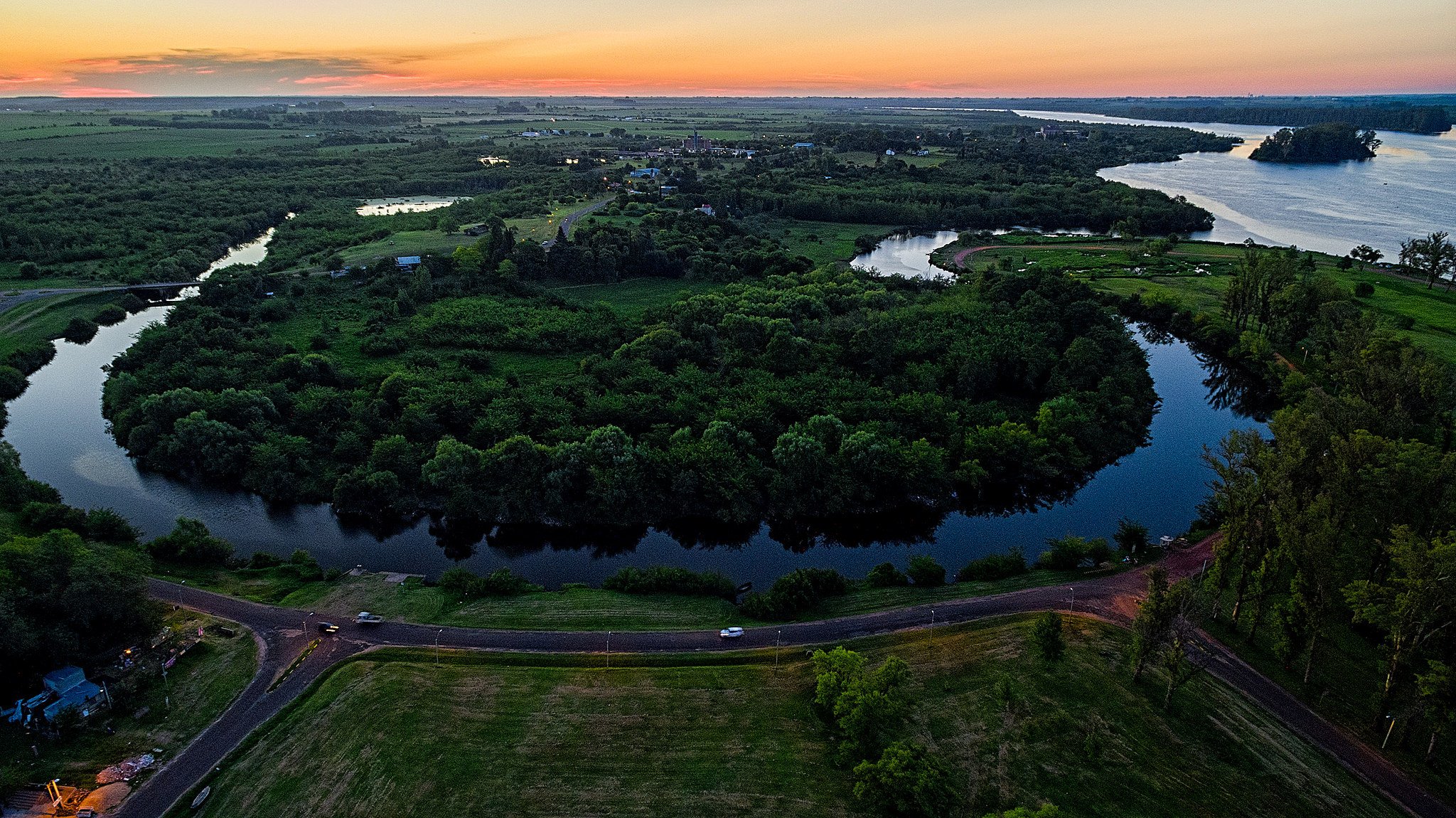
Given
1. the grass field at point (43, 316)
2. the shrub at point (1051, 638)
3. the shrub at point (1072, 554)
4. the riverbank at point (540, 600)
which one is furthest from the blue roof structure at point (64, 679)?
the grass field at point (43, 316)

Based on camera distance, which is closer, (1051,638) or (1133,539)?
(1051,638)

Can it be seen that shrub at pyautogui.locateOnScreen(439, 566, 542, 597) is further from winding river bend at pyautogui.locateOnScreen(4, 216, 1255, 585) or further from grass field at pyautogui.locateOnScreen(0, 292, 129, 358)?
grass field at pyautogui.locateOnScreen(0, 292, 129, 358)

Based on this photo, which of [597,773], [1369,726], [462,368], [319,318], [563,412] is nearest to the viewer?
[597,773]

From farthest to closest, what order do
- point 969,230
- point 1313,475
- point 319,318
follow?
point 969,230 < point 319,318 < point 1313,475

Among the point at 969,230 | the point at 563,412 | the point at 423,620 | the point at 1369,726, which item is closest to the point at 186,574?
the point at 423,620

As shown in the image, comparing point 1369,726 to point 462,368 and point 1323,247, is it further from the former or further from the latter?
point 1323,247

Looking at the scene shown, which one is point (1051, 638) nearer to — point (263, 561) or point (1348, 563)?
point (1348, 563)

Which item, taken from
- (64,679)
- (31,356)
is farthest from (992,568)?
(31,356)
